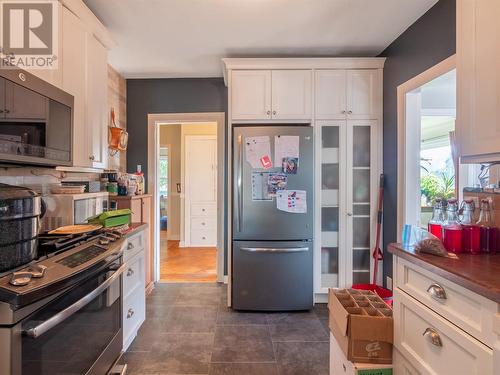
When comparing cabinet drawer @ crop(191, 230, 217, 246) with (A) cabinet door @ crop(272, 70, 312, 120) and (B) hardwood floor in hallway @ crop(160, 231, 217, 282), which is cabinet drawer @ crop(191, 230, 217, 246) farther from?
(A) cabinet door @ crop(272, 70, 312, 120)

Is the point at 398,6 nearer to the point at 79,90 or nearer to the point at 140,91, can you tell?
the point at 79,90

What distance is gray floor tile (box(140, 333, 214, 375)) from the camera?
1.84m

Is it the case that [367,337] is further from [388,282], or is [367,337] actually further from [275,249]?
[388,282]

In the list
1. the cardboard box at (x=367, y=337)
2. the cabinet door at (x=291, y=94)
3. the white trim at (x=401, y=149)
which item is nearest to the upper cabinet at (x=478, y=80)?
the cardboard box at (x=367, y=337)

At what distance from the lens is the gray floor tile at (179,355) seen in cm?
184

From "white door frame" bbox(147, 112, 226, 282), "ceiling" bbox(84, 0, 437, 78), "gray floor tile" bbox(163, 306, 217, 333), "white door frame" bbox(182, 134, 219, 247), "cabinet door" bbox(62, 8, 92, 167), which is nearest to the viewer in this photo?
"cabinet door" bbox(62, 8, 92, 167)

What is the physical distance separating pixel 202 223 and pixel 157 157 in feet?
6.86

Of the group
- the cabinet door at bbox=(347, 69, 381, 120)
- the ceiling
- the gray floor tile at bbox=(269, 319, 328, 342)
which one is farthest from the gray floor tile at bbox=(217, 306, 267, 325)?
the ceiling

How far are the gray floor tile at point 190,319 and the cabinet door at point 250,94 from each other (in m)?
1.89

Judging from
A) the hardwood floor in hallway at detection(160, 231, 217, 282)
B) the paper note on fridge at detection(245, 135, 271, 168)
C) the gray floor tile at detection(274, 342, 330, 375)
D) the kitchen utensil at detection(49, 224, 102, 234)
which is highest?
the paper note on fridge at detection(245, 135, 271, 168)

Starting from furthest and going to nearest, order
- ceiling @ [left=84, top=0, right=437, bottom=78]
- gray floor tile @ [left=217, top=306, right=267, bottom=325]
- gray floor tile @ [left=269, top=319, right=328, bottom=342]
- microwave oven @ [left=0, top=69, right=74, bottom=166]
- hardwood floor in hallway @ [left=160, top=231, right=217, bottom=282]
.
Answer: hardwood floor in hallway @ [left=160, top=231, right=217, bottom=282] < gray floor tile @ [left=217, top=306, right=267, bottom=325] < gray floor tile @ [left=269, top=319, right=328, bottom=342] < ceiling @ [left=84, top=0, right=437, bottom=78] < microwave oven @ [left=0, top=69, right=74, bottom=166]

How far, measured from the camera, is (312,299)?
8.58 feet

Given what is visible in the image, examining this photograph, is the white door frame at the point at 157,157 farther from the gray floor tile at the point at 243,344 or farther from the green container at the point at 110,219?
the green container at the point at 110,219

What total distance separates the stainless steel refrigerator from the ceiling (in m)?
0.80
